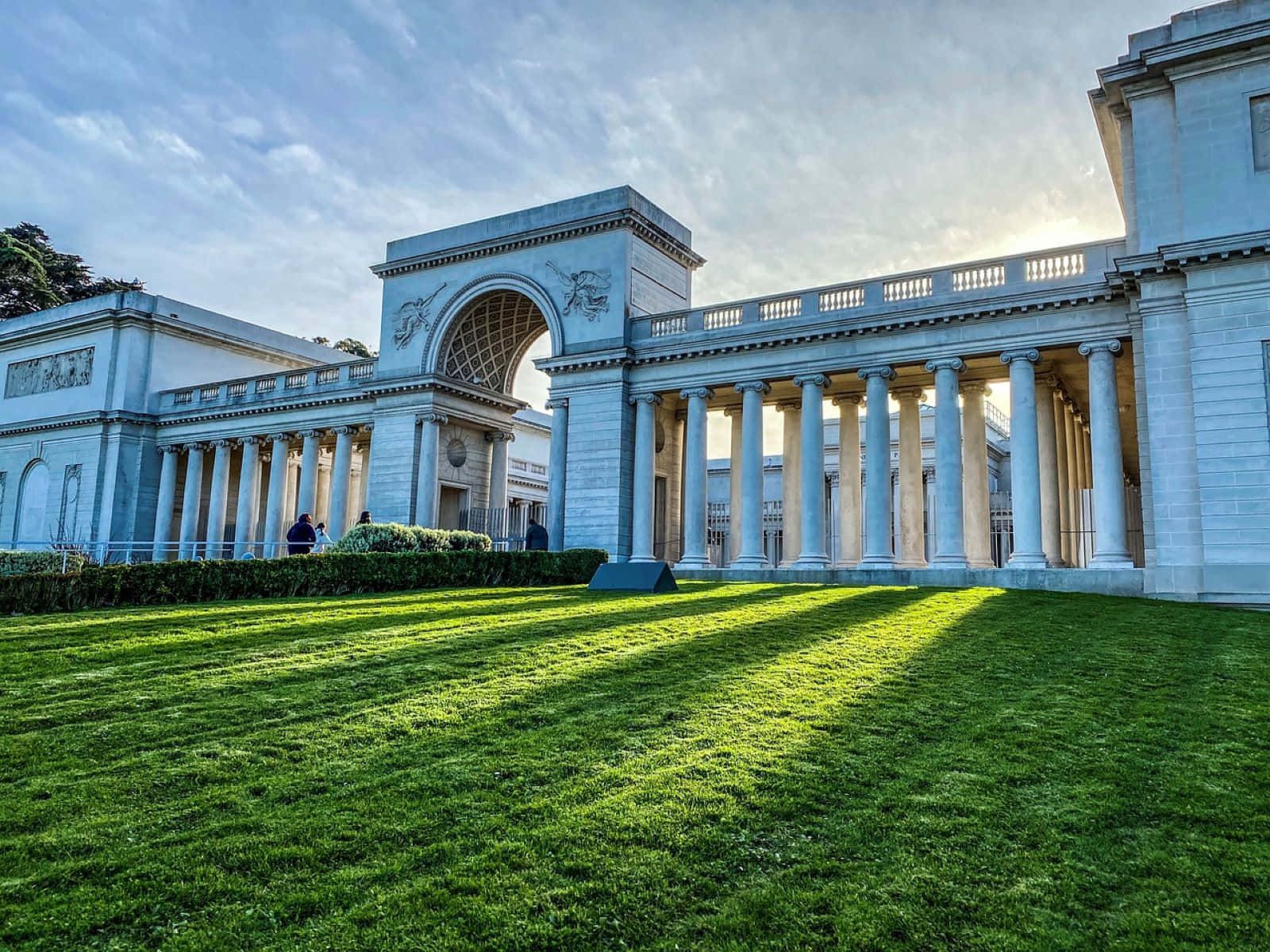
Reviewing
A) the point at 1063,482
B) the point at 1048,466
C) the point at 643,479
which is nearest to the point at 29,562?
the point at 643,479

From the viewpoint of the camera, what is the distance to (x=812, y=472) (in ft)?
96.9

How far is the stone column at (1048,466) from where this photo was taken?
94.4ft

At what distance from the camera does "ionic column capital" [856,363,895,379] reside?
2834 centimetres

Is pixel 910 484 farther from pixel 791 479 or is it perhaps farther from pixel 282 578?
pixel 282 578

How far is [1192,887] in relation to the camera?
17.3ft

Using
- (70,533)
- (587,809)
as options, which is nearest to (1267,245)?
(587,809)

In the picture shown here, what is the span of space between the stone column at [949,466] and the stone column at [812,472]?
372cm

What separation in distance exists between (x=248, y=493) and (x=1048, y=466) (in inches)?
1471

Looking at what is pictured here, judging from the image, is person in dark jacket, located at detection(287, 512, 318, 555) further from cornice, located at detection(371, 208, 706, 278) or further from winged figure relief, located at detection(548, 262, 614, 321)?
cornice, located at detection(371, 208, 706, 278)

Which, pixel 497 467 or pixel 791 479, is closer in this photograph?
pixel 791 479

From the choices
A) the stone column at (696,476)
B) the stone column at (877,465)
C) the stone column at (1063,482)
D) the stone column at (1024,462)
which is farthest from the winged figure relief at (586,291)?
the stone column at (1063,482)

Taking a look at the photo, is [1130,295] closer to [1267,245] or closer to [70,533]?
[1267,245]

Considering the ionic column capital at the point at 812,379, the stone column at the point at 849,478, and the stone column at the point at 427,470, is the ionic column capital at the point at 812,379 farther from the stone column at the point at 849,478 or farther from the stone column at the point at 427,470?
the stone column at the point at 427,470

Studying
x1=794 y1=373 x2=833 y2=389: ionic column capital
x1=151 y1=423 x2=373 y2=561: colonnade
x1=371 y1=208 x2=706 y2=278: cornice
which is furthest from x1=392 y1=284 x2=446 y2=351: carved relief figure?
x1=794 y1=373 x2=833 y2=389: ionic column capital
